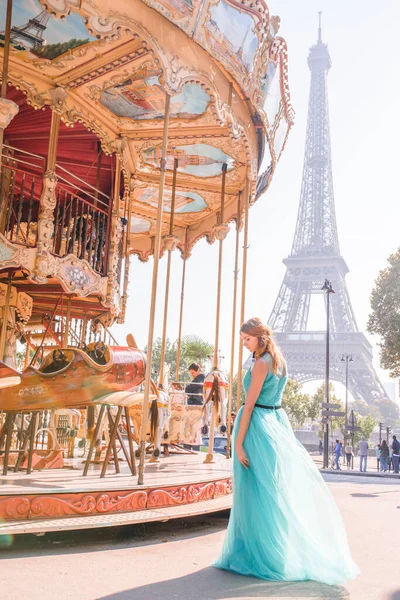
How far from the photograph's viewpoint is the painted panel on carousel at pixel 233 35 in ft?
24.1

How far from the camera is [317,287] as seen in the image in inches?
3150

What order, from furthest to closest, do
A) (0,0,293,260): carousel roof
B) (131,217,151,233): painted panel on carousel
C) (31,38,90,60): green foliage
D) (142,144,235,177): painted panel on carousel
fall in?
(131,217,151,233): painted panel on carousel < (142,144,235,177): painted panel on carousel < (31,38,90,60): green foliage < (0,0,293,260): carousel roof

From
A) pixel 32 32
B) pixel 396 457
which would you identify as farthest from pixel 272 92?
pixel 396 457

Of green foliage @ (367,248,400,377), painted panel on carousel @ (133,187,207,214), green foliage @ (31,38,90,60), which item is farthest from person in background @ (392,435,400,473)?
green foliage @ (31,38,90,60)

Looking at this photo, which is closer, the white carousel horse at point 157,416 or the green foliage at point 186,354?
the white carousel horse at point 157,416

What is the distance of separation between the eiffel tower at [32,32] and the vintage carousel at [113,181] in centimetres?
2

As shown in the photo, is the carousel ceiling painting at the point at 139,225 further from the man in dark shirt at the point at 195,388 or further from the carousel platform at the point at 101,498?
the carousel platform at the point at 101,498

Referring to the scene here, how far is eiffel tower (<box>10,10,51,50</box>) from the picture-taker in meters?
7.61

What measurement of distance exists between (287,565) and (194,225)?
38.2ft

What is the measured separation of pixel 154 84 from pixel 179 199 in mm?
4938

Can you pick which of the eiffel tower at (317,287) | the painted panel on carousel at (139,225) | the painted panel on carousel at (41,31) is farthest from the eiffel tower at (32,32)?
the eiffel tower at (317,287)

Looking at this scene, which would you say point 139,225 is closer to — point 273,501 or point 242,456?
point 242,456

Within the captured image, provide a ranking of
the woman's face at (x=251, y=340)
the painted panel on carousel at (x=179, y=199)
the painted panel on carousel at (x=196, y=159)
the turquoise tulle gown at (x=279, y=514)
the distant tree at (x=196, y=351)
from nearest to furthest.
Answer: the turquoise tulle gown at (x=279, y=514) → the woman's face at (x=251, y=340) → the painted panel on carousel at (x=196, y=159) → the painted panel on carousel at (x=179, y=199) → the distant tree at (x=196, y=351)

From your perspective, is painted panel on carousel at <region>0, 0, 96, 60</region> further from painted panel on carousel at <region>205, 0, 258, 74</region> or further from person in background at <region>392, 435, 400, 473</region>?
person in background at <region>392, 435, 400, 473</region>
